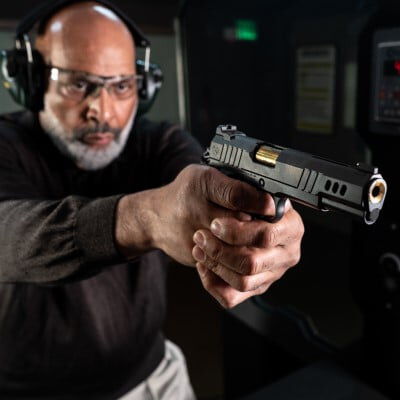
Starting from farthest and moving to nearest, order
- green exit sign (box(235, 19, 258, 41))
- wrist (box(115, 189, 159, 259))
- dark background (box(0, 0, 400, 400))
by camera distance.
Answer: green exit sign (box(235, 19, 258, 41)) < dark background (box(0, 0, 400, 400)) < wrist (box(115, 189, 159, 259))

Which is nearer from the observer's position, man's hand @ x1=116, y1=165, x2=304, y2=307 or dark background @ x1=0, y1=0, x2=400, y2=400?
man's hand @ x1=116, y1=165, x2=304, y2=307

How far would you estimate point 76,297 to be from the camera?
1021 millimetres

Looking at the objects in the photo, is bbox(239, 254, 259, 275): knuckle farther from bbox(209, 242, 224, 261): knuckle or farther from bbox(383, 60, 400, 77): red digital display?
bbox(383, 60, 400, 77): red digital display

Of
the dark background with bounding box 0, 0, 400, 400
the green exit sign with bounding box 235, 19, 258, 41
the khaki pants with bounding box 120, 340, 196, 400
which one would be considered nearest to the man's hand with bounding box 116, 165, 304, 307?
the khaki pants with bounding box 120, 340, 196, 400

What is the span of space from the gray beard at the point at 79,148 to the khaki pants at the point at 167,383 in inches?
21.5

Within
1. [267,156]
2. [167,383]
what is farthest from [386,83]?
[167,383]

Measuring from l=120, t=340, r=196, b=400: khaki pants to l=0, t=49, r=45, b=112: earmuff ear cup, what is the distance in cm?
70

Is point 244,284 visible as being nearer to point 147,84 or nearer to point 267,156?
point 267,156

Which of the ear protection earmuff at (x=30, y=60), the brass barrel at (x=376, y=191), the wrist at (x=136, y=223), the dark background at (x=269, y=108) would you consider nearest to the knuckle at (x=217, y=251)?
the wrist at (x=136, y=223)

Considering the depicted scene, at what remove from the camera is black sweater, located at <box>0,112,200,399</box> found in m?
0.98

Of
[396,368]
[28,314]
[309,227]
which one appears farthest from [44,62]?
[309,227]

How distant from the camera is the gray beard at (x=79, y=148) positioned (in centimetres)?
103

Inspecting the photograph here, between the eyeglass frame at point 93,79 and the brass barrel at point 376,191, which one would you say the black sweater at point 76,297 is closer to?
the eyeglass frame at point 93,79

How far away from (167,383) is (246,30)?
54.1 inches
